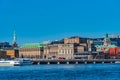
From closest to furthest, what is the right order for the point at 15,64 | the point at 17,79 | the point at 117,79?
the point at 117,79 → the point at 17,79 → the point at 15,64

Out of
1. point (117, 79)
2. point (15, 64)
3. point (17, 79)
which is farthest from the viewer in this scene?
point (15, 64)

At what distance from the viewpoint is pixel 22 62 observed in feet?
568

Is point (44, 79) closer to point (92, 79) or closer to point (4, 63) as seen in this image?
point (92, 79)

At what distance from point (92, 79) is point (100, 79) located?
3.33ft

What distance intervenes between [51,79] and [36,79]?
213cm

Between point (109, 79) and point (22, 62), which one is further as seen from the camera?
point (22, 62)

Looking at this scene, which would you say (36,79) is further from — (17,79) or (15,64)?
(15,64)

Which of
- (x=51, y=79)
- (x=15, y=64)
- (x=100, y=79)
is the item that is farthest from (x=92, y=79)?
(x=15, y=64)

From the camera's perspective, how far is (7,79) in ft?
229

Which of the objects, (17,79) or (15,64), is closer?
(17,79)

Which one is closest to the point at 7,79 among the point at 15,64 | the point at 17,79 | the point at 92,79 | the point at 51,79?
the point at 17,79

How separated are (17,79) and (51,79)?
511 centimetres

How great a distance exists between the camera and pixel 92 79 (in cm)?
6525

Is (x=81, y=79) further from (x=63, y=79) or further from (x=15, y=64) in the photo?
(x=15, y=64)
